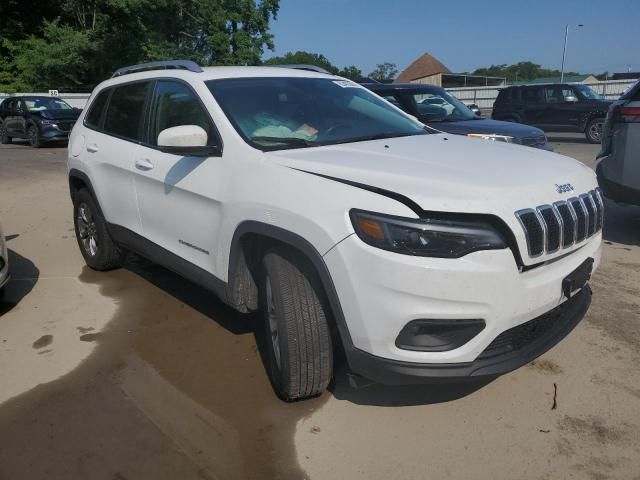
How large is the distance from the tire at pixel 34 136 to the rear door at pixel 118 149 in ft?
47.5

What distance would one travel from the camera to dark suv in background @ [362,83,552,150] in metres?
7.57

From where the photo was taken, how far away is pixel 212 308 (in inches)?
174

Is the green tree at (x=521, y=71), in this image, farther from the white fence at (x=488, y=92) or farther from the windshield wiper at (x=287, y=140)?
the windshield wiper at (x=287, y=140)

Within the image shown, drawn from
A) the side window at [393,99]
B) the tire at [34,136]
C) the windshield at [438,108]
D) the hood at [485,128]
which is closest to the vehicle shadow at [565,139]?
the windshield at [438,108]

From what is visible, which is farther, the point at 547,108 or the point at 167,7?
the point at 167,7

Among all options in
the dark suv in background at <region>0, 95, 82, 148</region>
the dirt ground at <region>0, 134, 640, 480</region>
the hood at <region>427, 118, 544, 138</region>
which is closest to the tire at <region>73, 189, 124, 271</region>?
the dirt ground at <region>0, 134, 640, 480</region>

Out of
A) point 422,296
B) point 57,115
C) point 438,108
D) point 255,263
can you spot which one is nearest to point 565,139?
point 438,108

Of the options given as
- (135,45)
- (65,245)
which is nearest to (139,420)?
(65,245)

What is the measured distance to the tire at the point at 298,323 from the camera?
2750 mm

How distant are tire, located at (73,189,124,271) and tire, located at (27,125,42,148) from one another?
14.2m

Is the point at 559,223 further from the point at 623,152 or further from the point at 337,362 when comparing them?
the point at 623,152

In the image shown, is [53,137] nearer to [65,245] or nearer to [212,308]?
[65,245]

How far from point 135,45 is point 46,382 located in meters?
37.1

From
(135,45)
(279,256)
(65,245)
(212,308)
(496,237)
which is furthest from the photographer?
(135,45)
